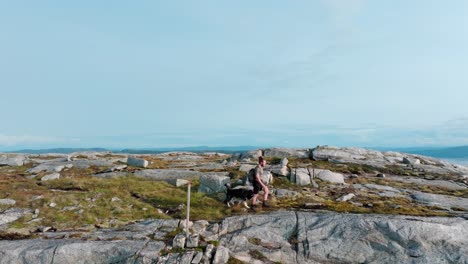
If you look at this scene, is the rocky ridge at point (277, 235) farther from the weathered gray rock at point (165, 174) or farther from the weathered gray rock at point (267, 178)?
the weathered gray rock at point (165, 174)

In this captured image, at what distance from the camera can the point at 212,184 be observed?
32.8m

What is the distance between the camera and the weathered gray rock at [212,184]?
32.5m

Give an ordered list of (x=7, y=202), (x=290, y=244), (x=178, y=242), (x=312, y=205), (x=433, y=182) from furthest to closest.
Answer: (x=433, y=182)
(x=7, y=202)
(x=312, y=205)
(x=290, y=244)
(x=178, y=242)

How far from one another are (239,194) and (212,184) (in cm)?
468

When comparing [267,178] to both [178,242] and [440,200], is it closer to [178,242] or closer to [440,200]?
[440,200]

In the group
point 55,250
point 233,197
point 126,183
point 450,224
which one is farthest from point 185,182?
point 450,224

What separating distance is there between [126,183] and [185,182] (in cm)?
591

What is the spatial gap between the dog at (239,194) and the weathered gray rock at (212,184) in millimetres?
3315

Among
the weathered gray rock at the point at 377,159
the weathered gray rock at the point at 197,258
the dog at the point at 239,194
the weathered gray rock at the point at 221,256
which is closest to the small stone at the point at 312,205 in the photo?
the dog at the point at 239,194

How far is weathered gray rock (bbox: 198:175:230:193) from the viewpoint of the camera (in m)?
32.5

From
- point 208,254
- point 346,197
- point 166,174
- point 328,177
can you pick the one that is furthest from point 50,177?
point 346,197

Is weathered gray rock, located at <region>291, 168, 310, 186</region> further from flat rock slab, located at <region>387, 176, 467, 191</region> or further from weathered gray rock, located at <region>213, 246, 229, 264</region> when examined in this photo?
weathered gray rock, located at <region>213, 246, 229, 264</region>

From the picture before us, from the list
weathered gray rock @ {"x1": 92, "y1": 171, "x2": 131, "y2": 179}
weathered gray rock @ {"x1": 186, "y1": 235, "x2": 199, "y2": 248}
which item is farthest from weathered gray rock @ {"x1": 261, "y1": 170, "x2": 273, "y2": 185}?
weathered gray rock @ {"x1": 92, "y1": 171, "x2": 131, "y2": 179}

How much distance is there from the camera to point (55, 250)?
20.1 m
